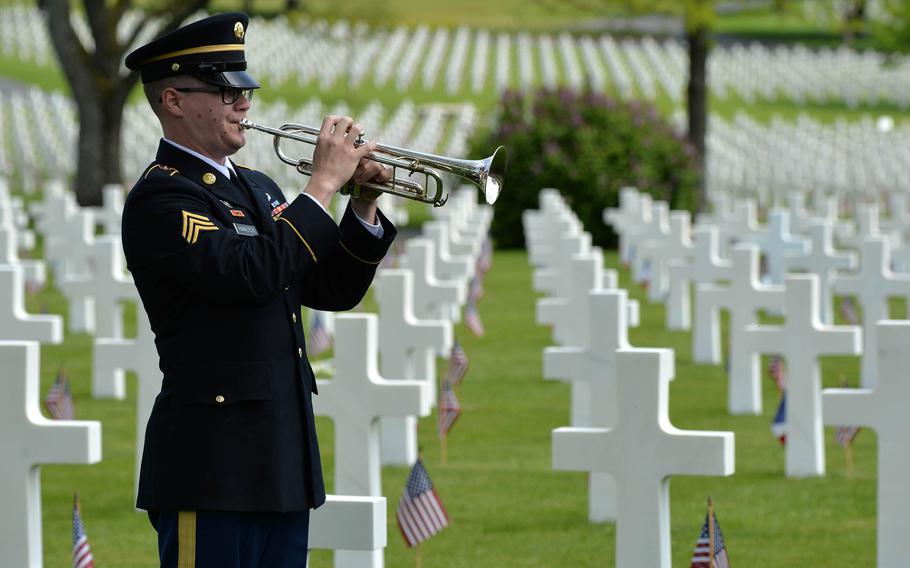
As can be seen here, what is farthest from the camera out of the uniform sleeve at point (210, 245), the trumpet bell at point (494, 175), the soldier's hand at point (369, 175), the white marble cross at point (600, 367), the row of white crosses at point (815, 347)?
the white marble cross at point (600, 367)

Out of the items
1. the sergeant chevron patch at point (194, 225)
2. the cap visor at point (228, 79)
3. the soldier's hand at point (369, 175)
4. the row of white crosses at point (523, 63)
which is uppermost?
the row of white crosses at point (523, 63)

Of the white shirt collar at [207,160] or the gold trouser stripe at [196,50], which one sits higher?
the gold trouser stripe at [196,50]

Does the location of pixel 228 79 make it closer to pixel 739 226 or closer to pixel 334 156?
pixel 334 156

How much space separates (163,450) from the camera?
13.1ft

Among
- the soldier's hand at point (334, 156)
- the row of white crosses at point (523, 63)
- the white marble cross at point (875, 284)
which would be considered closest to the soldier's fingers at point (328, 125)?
the soldier's hand at point (334, 156)

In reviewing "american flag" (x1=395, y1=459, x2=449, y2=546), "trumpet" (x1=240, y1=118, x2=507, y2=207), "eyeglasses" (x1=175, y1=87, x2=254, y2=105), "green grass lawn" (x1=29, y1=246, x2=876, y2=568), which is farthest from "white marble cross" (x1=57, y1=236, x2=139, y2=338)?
"eyeglasses" (x1=175, y1=87, x2=254, y2=105)

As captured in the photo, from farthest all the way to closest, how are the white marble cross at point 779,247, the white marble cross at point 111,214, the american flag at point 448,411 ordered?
the white marble cross at point 111,214
the white marble cross at point 779,247
the american flag at point 448,411

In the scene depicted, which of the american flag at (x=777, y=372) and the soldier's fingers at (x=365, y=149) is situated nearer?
the soldier's fingers at (x=365, y=149)

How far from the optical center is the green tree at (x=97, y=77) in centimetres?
1964

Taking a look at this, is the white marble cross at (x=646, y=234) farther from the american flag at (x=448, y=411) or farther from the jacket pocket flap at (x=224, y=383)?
the jacket pocket flap at (x=224, y=383)

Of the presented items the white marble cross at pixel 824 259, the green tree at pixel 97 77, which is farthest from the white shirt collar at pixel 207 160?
the green tree at pixel 97 77

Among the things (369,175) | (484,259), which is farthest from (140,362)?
(484,259)

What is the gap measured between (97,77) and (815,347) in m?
13.3

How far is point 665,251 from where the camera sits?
1413 centimetres
